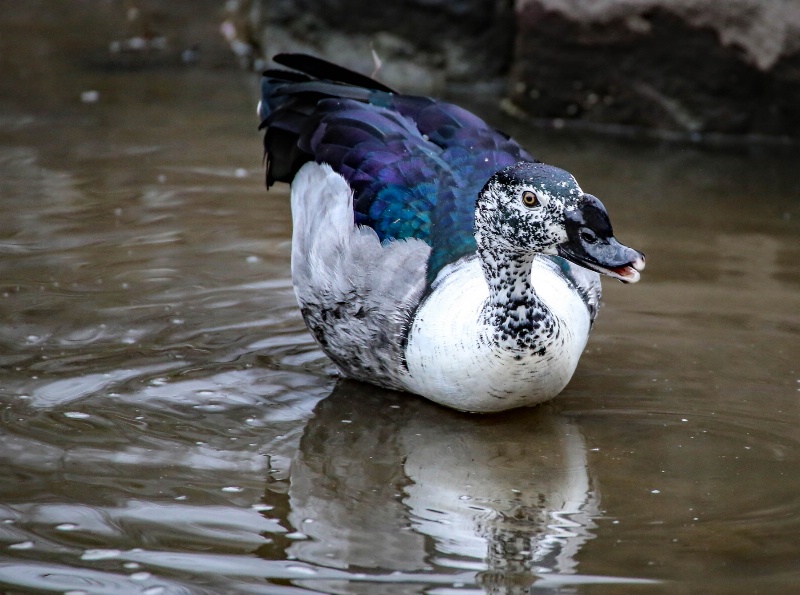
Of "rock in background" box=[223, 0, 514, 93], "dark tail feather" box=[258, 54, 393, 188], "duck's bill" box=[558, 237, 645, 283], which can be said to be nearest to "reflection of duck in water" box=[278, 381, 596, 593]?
A: "duck's bill" box=[558, 237, 645, 283]

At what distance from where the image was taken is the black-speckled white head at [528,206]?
395cm

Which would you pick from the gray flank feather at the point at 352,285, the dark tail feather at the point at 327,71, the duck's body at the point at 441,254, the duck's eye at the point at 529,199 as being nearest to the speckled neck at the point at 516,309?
the duck's body at the point at 441,254

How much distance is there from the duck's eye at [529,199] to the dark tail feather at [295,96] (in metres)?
1.32

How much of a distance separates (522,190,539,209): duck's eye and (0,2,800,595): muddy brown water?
911 mm

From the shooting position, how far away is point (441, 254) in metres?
4.41

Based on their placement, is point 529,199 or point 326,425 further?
point 326,425

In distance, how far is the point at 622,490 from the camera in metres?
3.91

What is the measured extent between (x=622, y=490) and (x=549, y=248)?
86 cm

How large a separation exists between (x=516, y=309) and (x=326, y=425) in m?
0.88

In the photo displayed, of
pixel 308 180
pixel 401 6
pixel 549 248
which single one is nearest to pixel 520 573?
pixel 549 248

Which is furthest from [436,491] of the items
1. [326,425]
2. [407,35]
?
[407,35]

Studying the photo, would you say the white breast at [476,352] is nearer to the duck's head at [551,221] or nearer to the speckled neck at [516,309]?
→ the speckled neck at [516,309]

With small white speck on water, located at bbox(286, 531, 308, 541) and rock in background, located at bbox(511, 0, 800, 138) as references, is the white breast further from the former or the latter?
rock in background, located at bbox(511, 0, 800, 138)

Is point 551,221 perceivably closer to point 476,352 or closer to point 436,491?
point 476,352
